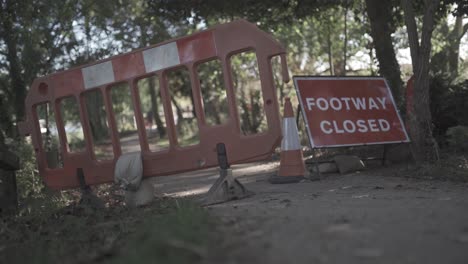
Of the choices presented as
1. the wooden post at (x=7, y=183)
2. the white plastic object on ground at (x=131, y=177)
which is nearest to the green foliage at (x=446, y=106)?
Result: the white plastic object on ground at (x=131, y=177)

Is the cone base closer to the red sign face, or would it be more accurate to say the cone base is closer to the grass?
the red sign face

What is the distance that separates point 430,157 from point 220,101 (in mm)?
24332

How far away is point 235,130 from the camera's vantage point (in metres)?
7.05

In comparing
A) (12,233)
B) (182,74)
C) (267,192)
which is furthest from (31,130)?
(182,74)

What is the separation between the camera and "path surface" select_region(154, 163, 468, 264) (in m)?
3.29

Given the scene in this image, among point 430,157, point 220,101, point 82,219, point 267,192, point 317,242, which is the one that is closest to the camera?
point 317,242

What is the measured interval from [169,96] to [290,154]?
2.19 metres

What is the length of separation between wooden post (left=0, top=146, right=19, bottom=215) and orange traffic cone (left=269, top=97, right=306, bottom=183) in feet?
12.2

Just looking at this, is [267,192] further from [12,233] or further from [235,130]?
[12,233]

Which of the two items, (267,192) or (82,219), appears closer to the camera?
(82,219)

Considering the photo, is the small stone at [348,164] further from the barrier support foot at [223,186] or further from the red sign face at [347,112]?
the barrier support foot at [223,186]

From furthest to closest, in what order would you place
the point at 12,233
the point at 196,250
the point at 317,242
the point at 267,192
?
the point at 267,192 → the point at 12,233 → the point at 317,242 → the point at 196,250

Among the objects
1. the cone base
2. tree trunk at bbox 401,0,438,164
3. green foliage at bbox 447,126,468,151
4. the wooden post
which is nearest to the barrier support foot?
the cone base

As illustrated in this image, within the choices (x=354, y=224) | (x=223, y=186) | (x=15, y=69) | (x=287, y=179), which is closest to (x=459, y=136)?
(x=287, y=179)
